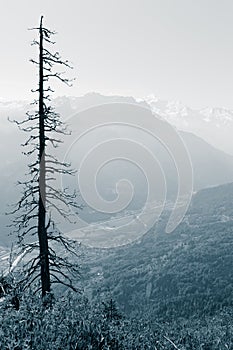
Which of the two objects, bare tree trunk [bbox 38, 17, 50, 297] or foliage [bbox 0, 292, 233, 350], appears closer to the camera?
foliage [bbox 0, 292, 233, 350]

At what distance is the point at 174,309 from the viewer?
656 feet

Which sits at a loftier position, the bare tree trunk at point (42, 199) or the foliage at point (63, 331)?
the bare tree trunk at point (42, 199)

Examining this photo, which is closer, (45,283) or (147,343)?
(147,343)

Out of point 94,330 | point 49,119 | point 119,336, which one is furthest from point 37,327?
point 49,119

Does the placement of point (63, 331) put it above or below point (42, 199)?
below

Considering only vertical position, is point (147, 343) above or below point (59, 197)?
below

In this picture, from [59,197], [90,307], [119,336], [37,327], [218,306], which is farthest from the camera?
[218,306]

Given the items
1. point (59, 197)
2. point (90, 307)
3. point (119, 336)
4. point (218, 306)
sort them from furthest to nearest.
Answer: point (218, 306), point (59, 197), point (90, 307), point (119, 336)

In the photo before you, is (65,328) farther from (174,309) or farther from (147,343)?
(174,309)

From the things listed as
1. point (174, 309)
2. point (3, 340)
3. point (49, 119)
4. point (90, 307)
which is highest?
point (49, 119)

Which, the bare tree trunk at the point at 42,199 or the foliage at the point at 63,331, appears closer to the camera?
the foliage at the point at 63,331

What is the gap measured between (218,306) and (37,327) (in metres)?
198

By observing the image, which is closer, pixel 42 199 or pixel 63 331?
pixel 63 331

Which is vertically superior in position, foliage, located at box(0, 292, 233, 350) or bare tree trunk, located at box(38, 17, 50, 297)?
bare tree trunk, located at box(38, 17, 50, 297)
